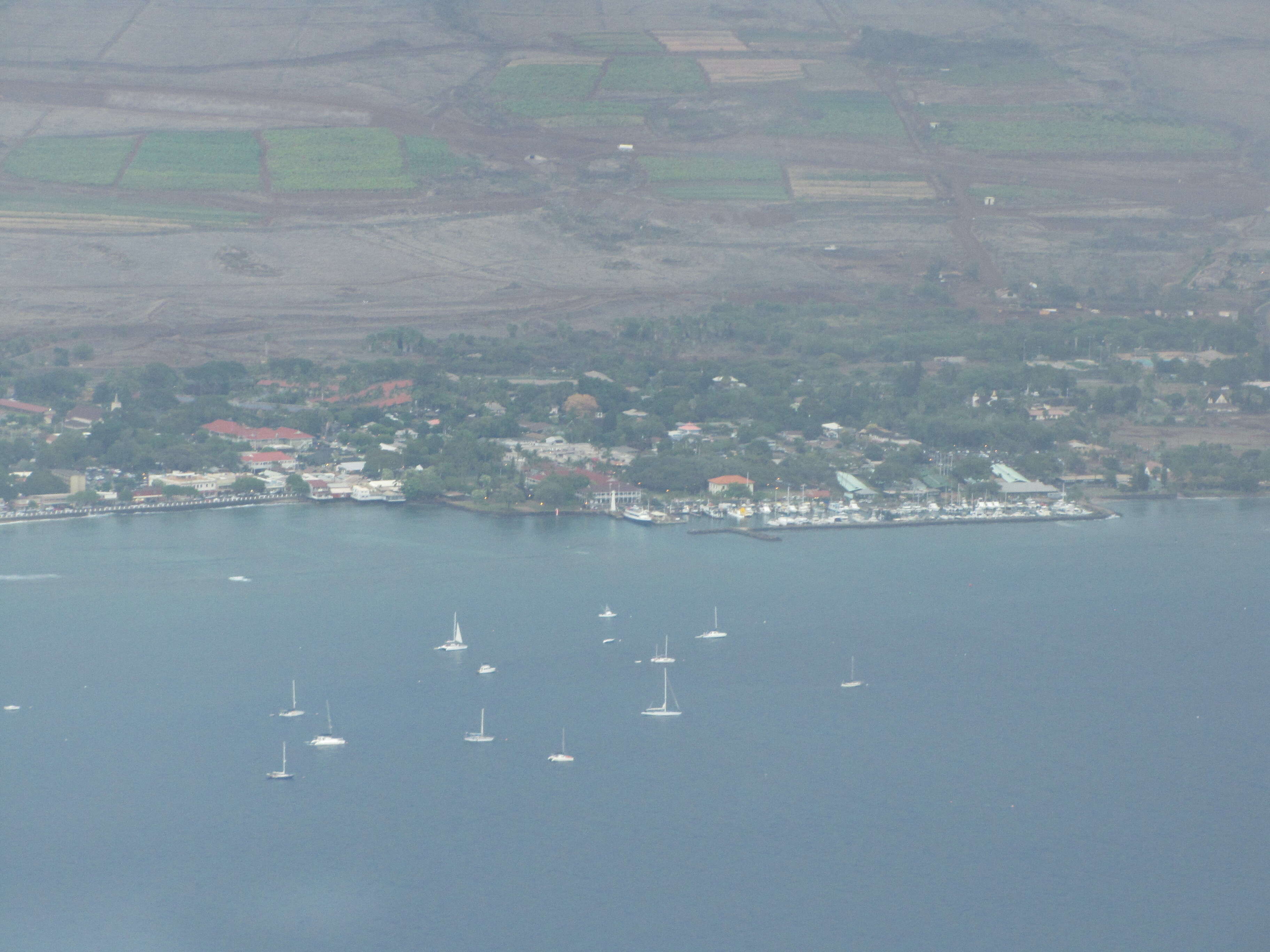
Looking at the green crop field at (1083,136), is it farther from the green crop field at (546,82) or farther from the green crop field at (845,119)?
the green crop field at (546,82)

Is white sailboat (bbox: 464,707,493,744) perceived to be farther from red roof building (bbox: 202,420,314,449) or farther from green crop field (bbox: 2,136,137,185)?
green crop field (bbox: 2,136,137,185)

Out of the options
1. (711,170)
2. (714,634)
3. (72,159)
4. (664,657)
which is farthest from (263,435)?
(711,170)

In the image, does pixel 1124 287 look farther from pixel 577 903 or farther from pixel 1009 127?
pixel 577 903

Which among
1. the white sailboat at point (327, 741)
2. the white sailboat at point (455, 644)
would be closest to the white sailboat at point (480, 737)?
the white sailboat at point (327, 741)

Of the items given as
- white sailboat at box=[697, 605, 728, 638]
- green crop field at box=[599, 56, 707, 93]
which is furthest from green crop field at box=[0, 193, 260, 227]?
white sailboat at box=[697, 605, 728, 638]

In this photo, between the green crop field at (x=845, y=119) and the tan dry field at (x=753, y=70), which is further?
the tan dry field at (x=753, y=70)

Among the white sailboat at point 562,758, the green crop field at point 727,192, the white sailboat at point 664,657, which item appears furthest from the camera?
the green crop field at point 727,192
